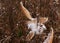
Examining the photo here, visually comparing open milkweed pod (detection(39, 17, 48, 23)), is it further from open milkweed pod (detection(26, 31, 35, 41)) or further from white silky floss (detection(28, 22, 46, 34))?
open milkweed pod (detection(26, 31, 35, 41))

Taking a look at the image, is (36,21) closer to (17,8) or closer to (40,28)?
(40,28)

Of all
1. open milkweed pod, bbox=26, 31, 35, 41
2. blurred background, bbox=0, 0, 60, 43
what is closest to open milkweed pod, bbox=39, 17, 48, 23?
blurred background, bbox=0, 0, 60, 43

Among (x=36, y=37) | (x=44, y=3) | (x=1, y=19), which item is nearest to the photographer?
(x=36, y=37)

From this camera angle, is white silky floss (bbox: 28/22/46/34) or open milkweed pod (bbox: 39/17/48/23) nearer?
white silky floss (bbox: 28/22/46/34)

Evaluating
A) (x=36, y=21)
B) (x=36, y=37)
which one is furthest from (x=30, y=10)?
(x=36, y=37)

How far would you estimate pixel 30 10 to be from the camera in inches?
79.7

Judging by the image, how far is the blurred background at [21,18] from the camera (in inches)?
70.8

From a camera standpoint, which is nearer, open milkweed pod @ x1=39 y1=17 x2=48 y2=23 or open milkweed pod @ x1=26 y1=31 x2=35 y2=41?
open milkweed pod @ x1=26 y1=31 x2=35 y2=41

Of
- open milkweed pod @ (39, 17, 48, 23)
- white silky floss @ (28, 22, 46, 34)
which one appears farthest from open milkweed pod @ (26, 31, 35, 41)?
open milkweed pod @ (39, 17, 48, 23)

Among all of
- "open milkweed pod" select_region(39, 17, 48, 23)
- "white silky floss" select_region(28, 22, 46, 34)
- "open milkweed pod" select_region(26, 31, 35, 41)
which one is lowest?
Result: "open milkweed pod" select_region(26, 31, 35, 41)

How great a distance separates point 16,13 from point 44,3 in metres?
→ 0.30

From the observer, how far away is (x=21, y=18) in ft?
6.41

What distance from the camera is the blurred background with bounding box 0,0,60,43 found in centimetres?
180

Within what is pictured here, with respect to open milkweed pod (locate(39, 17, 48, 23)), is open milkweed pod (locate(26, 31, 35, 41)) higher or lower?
lower
